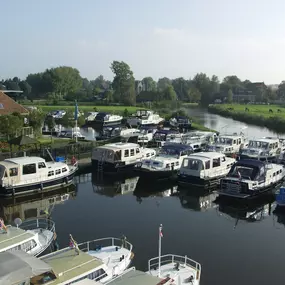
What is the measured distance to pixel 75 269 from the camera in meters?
15.8

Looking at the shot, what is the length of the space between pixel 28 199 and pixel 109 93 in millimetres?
104429

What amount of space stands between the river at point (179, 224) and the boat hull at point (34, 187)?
2.18ft

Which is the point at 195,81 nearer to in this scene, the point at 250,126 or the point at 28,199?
the point at 250,126

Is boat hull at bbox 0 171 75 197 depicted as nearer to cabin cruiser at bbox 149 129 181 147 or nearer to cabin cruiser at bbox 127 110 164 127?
cabin cruiser at bbox 149 129 181 147

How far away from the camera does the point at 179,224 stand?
2659cm

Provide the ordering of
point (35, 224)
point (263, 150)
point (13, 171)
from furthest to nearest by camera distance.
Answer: point (263, 150), point (13, 171), point (35, 224)

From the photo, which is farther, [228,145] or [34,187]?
[228,145]

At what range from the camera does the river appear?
2088 centimetres

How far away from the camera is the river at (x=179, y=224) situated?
68.5ft

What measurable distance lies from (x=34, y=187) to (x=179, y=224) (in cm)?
1230

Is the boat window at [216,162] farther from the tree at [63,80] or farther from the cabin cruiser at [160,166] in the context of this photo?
the tree at [63,80]

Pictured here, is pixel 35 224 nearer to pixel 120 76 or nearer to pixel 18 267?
pixel 18 267

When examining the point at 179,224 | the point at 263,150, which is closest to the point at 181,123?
the point at 263,150

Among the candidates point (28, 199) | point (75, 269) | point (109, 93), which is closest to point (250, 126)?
point (109, 93)
